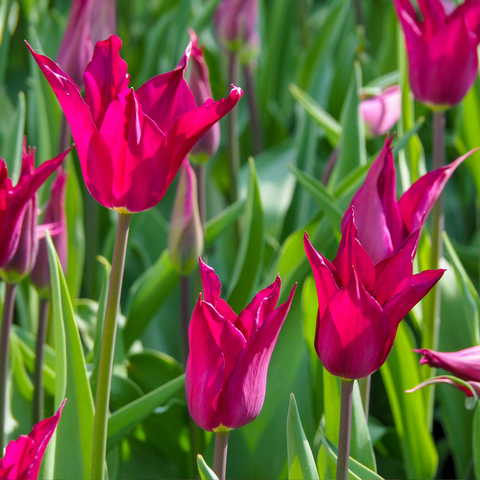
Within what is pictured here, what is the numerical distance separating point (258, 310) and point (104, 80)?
19 cm

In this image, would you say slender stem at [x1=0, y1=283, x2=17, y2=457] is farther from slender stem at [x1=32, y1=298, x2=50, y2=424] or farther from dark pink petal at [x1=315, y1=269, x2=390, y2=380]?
dark pink petal at [x1=315, y1=269, x2=390, y2=380]

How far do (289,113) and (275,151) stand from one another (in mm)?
279

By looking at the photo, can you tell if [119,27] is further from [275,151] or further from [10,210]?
[10,210]

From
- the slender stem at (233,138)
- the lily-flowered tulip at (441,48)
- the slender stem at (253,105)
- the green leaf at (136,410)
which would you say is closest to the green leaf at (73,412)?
the green leaf at (136,410)

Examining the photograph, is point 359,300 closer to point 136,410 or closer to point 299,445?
point 299,445

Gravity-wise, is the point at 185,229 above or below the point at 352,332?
above

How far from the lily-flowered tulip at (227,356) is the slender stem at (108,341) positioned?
62 mm

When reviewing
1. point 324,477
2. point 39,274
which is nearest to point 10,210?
point 39,274

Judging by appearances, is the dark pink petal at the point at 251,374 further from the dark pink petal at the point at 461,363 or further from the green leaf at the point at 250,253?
the green leaf at the point at 250,253

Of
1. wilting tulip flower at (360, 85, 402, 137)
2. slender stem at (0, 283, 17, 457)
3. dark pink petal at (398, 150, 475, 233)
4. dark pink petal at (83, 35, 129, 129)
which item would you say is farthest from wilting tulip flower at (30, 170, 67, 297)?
wilting tulip flower at (360, 85, 402, 137)

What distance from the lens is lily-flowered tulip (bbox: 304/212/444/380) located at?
0.37 meters

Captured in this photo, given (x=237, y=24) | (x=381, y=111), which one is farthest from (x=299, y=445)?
(x=237, y=24)

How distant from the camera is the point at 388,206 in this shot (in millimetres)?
482

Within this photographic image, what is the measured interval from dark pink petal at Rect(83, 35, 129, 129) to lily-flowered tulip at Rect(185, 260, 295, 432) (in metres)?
0.14
